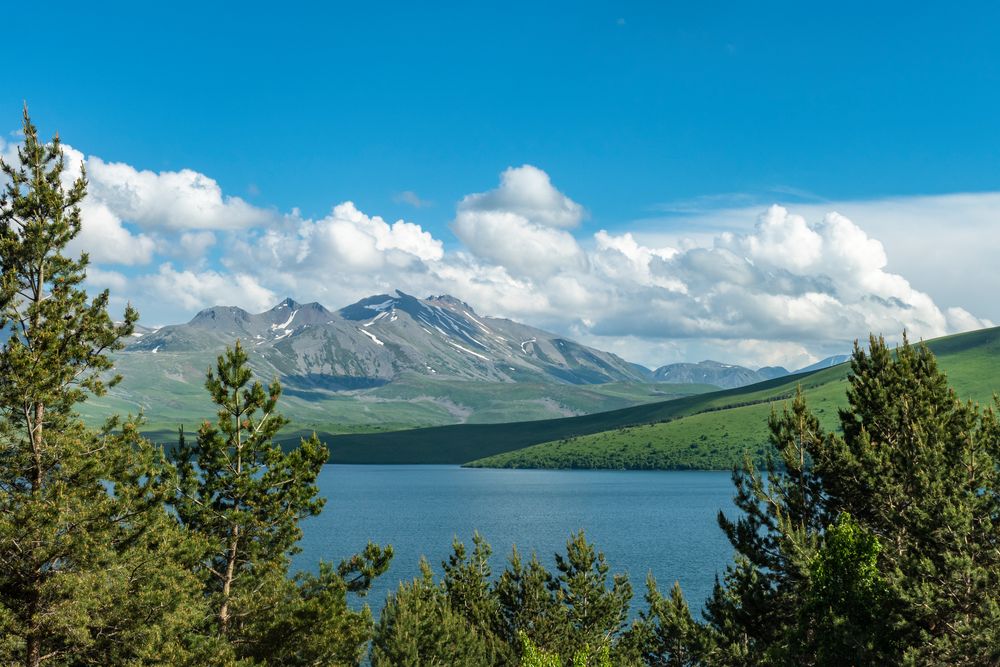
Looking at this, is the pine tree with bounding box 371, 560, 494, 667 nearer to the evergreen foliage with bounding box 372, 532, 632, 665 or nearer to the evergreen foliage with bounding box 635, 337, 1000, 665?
the evergreen foliage with bounding box 372, 532, 632, 665

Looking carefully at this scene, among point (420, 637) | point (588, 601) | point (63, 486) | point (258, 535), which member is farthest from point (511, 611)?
point (63, 486)

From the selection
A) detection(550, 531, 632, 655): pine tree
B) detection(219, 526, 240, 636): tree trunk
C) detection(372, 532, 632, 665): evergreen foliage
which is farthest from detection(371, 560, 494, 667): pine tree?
detection(219, 526, 240, 636): tree trunk

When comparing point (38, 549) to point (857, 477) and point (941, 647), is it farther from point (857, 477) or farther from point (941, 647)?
point (857, 477)

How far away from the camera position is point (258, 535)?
35000 mm

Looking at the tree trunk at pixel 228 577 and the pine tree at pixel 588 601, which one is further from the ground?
the tree trunk at pixel 228 577

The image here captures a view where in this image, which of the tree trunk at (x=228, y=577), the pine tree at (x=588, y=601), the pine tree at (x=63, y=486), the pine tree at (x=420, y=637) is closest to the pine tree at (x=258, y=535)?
the tree trunk at (x=228, y=577)

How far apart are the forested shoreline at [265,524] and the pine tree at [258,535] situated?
0.09 metres

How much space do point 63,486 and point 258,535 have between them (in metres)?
9.55

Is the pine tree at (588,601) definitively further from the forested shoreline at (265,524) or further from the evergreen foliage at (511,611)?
the forested shoreline at (265,524)

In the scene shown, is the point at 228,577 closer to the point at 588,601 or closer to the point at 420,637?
the point at 420,637

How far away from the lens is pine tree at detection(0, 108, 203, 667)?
26.0 metres

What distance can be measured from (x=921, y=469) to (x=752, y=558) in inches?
393

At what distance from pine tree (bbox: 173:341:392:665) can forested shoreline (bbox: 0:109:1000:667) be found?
0.09 m

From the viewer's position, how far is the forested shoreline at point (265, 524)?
2717 centimetres
